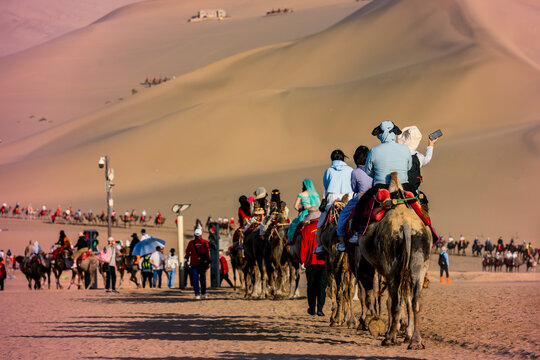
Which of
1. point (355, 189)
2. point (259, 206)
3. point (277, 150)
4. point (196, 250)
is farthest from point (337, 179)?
point (277, 150)

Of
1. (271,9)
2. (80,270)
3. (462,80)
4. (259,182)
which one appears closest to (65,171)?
(259,182)

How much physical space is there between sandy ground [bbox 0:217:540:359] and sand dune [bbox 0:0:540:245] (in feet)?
125

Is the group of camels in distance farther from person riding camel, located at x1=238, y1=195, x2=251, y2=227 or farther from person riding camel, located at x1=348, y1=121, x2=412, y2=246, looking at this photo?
person riding camel, located at x1=238, y1=195, x2=251, y2=227

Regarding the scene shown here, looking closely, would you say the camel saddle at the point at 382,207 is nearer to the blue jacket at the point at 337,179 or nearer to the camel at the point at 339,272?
→ the camel at the point at 339,272

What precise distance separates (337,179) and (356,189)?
1.40m

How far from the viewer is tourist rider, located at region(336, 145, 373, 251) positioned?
1294 cm

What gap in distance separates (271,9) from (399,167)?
607ft

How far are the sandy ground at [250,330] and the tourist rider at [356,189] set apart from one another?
124cm

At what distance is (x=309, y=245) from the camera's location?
641 inches

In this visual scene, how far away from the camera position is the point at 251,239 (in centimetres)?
2128

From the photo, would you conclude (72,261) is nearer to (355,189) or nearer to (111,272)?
(111,272)

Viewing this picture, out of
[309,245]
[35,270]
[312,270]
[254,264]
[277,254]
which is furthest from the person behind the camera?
[35,270]

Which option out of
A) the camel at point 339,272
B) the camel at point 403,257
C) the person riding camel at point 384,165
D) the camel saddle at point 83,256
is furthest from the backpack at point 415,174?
the camel saddle at point 83,256

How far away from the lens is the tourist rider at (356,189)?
12938mm
